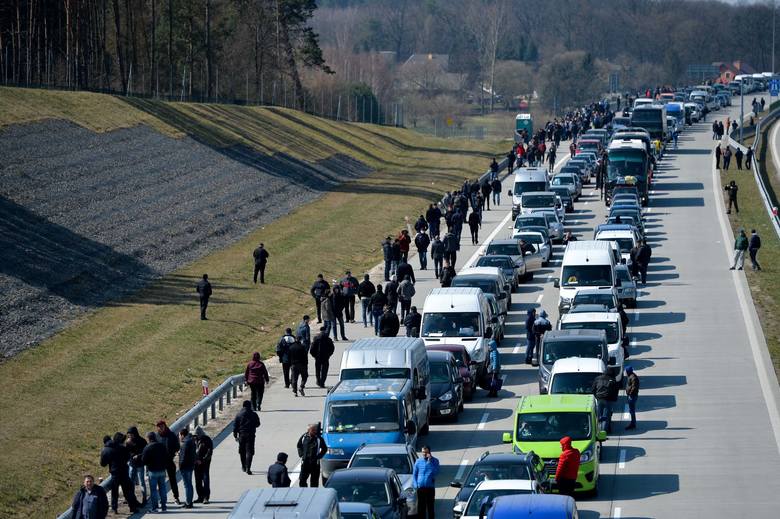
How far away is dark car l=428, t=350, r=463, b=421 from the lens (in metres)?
31.8

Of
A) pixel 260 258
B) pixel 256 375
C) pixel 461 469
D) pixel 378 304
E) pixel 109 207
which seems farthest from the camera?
pixel 109 207

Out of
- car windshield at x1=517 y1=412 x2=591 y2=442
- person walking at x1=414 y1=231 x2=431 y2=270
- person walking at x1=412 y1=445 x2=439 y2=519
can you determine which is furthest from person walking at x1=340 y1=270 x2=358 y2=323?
person walking at x1=412 y1=445 x2=439 y2=519

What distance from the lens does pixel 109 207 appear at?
62.2 m

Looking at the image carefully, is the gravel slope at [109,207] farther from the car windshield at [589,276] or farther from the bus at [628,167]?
the bus at [628,167]

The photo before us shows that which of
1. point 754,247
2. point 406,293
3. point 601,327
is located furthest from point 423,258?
point 601,327

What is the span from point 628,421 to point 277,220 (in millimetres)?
38029

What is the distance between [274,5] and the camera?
419 feet

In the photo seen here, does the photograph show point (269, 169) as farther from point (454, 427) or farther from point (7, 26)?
point (454, 427)

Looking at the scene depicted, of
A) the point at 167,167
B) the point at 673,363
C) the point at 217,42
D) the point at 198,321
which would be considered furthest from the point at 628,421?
the point at 217,42

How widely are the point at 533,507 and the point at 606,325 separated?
50.3ft

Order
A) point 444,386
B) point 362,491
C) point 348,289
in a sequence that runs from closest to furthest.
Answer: point 362,491, point 444,386, point 348,289

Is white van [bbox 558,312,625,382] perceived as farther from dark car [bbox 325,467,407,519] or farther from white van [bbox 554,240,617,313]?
dark car [bbox 325,467,407,519]

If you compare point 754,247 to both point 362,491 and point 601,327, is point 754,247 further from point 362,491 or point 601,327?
point 362,491

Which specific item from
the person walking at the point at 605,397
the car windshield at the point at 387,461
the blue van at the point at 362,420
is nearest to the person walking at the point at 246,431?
the blue van at the point at 362,420
